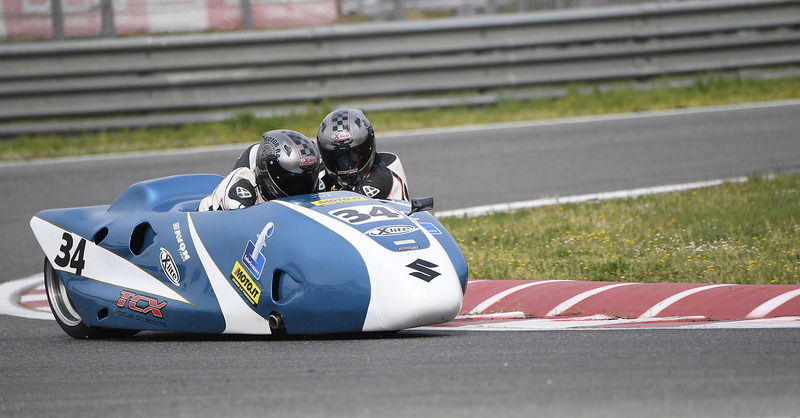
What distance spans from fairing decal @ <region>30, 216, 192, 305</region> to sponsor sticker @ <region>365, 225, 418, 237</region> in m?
1.12

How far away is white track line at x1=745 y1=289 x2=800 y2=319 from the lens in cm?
571

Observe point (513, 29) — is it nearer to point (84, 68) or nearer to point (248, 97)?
point (248, 97)

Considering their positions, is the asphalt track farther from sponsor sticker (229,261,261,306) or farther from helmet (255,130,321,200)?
helmet (255,130,321,200)

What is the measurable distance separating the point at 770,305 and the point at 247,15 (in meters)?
9.70

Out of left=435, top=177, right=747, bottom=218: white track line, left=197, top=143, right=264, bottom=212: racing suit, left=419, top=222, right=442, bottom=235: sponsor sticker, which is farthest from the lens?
left=435, top=177, right=747, bottom=218: white track line

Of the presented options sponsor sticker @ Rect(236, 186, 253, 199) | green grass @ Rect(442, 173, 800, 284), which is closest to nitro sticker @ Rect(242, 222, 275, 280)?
sponsor sticker @ Rect(236, 186, 253, 199)

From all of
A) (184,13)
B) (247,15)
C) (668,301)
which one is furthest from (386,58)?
(668,301)

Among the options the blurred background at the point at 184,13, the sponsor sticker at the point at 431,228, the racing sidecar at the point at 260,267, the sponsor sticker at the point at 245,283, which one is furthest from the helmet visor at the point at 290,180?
the blurred background at the point at 184,13

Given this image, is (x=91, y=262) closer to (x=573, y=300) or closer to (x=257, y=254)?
(x=257, y=254)

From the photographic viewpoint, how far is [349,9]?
15.6 metres

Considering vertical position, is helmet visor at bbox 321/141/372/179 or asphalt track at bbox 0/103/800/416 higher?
helmet visor at bbox 321/141/372/179

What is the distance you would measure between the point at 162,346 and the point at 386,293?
128 cm

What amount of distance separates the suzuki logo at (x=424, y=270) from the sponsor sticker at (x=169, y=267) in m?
1.33

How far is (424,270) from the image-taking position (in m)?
5.56
